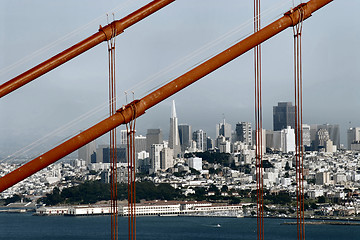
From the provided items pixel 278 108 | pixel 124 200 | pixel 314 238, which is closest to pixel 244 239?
pixel 314 238

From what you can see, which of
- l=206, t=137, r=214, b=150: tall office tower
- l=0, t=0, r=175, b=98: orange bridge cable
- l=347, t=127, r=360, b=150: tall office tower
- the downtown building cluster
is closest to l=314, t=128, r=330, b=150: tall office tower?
the downtown building cluster

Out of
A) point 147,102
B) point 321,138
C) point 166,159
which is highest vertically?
point 321,138

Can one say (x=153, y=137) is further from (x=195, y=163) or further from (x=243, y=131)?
(x=243, y=131)

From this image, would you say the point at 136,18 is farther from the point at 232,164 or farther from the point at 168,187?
the point at 232,164

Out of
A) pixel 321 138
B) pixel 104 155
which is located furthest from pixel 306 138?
pixel 104 155

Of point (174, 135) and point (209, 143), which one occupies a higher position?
point (174, 135)
